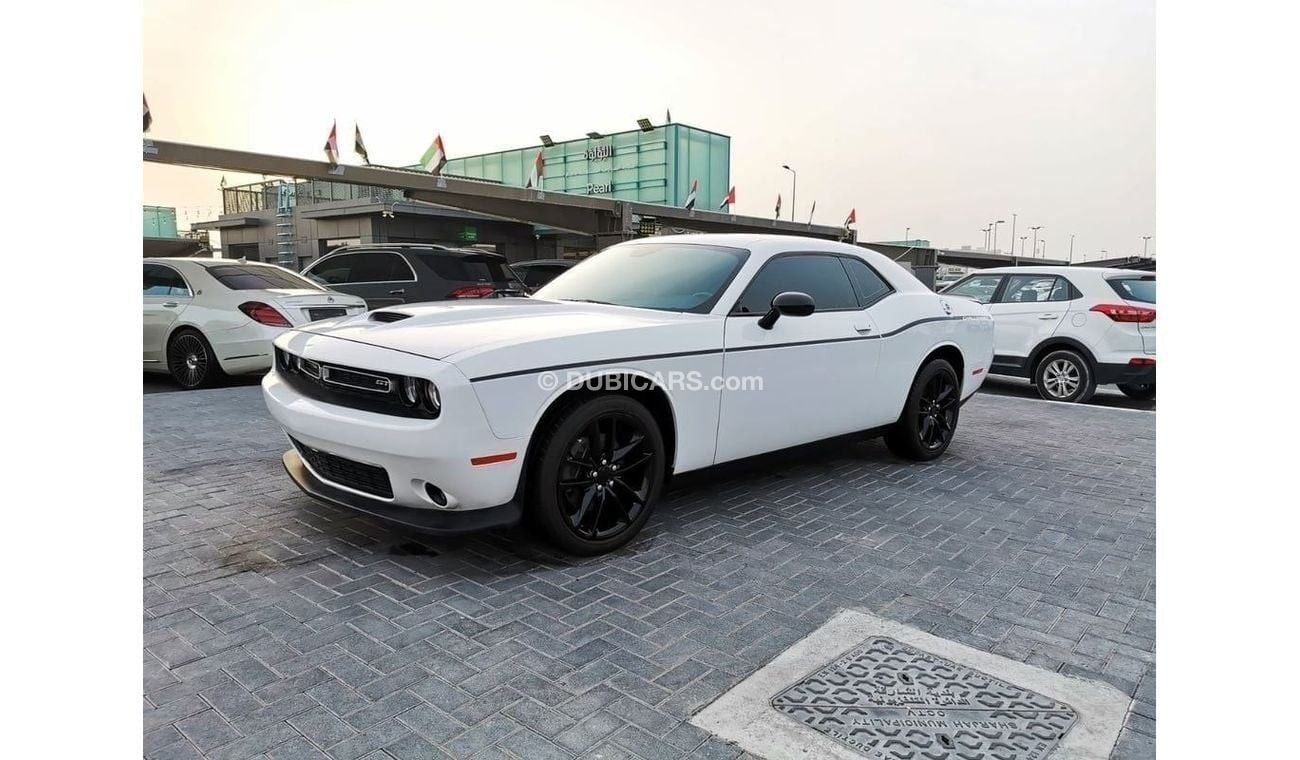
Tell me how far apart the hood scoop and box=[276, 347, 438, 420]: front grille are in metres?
0.38

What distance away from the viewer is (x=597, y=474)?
3764mm

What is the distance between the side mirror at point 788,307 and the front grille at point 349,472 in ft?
7.04

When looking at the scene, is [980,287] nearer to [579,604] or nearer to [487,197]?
[579,604]

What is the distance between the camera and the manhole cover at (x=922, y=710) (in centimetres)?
239

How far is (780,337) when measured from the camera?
4527 mm

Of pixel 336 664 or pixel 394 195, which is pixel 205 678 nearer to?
pixel 336 664

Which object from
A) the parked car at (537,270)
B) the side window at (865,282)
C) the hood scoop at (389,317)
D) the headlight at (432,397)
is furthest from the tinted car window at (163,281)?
the side window at (865,282)

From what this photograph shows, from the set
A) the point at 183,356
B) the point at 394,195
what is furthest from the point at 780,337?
the point at 394,195

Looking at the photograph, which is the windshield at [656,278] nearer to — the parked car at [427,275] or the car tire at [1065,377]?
the parked car at [427,275]

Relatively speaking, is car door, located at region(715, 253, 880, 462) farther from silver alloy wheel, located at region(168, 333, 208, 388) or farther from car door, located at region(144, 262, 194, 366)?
car door, located at region(144, 262, 194, 366)

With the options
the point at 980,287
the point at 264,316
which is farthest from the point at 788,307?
the point at 980,287

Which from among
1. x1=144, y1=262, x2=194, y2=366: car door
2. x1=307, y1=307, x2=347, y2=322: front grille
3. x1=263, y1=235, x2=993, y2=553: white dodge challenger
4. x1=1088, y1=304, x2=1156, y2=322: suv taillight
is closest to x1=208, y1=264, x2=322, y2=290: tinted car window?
x1=144, y1=262, x2=194, y2=366: car door

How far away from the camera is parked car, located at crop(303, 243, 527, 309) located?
11.0 metres

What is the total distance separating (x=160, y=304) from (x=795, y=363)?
751cm
